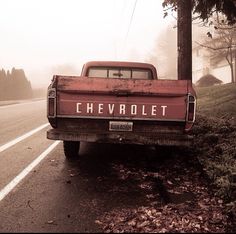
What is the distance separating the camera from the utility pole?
37.6 feet

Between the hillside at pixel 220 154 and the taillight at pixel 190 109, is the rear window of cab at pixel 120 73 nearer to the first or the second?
the hillside at pixel 220 154

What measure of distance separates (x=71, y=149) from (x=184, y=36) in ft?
17.4

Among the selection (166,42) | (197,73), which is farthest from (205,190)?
(166,42)

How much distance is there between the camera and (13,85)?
4647 centimetres

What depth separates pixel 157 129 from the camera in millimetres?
7316

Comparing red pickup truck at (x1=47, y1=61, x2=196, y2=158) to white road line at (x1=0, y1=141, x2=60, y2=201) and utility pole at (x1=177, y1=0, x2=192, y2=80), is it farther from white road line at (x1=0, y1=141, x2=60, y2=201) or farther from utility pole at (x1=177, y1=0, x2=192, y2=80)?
utility pole at (x1=177, y1=0, x2=192, y2=80)

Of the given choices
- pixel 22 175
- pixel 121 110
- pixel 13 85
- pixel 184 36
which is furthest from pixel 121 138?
pixel 13 85

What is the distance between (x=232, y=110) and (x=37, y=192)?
31.2 ft

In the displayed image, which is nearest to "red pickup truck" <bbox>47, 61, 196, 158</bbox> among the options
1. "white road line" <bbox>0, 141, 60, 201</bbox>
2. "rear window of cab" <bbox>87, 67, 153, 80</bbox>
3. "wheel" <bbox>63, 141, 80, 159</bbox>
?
"white road line" <bbox>0, 141, 60, 201</bbox>

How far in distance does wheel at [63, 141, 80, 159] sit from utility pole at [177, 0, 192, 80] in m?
4.83

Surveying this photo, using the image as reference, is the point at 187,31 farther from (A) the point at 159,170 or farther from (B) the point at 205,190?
(B) the point at 205,190

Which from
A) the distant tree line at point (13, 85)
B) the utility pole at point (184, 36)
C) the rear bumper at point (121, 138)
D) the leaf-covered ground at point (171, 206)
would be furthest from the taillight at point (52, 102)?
the distant tree line at point (13, 85)

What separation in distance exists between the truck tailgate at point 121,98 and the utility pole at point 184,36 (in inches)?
190

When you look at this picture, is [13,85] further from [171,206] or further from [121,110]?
[171,206]
